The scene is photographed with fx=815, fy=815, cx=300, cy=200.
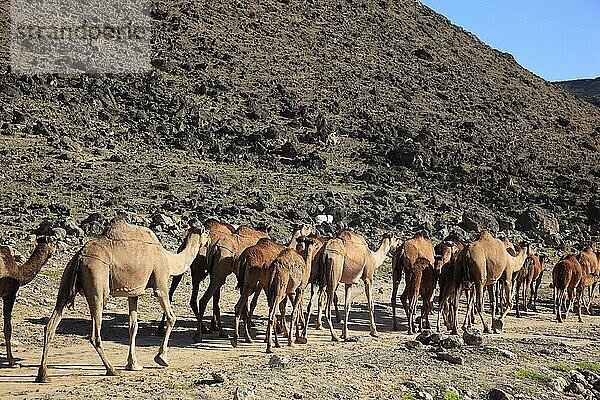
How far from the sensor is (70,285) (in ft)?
39.7

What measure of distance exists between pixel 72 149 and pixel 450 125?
115 feet

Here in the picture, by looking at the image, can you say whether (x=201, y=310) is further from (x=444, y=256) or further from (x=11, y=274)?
(x=444, y=256)

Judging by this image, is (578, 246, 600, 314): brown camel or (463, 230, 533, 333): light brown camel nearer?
(463, 230, 533, 333): light brown camel

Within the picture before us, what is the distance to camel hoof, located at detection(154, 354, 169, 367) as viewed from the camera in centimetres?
1348

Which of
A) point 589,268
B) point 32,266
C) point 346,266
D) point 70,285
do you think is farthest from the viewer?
point 589,268

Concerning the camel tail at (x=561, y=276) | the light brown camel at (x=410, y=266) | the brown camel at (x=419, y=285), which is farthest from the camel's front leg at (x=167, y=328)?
the camel tail at (x=561, y=276)

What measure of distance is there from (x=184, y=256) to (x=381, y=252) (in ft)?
22.5

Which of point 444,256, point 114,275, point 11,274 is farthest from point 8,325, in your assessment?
point 444,256

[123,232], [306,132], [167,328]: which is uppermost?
[306,132]

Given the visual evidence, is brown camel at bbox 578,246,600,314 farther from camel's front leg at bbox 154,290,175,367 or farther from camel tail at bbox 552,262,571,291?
camel's front leg at bbox 154,290,175,367

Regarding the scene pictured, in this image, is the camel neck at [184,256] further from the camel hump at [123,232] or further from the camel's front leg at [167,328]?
the camel hump at [123,232]

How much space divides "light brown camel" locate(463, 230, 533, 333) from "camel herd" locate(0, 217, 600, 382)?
0.03m

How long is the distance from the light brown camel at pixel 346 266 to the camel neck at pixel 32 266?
5.93 metres

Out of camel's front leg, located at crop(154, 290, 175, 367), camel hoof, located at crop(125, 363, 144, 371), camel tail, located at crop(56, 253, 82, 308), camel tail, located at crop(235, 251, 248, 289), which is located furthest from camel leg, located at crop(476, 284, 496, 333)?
camel tail, located at crop(56, 253, 82, 308)
